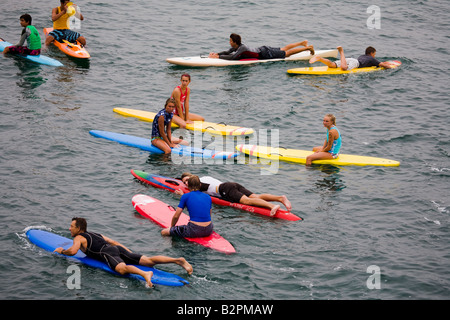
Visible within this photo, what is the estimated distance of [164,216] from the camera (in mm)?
13688

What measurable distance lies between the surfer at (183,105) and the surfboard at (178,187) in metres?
3.61

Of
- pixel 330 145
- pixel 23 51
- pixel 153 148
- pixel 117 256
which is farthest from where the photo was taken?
pixel 23 51

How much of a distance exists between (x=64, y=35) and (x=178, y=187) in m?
12.1

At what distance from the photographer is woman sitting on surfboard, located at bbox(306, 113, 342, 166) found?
1650 cm

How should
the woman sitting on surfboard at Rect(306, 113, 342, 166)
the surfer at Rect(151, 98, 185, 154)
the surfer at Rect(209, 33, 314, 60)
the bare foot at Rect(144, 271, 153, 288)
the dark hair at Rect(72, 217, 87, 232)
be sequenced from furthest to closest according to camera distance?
the surfer at Rect(209, 33, 314, 60) < the surfer at Rect(151, 98, 185, 154) < the woman sitting on surfboard at Rect(306, 113, 342, 166) < the dark hair at Rect(72, 217, 87, 232) < the bare foot at Rect(144, 271, 153, 288)

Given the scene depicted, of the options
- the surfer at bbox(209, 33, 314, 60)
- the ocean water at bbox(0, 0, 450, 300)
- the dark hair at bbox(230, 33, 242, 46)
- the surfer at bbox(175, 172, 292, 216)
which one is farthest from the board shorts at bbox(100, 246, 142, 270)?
the surfer at bbox(209, 33, 314, 60)

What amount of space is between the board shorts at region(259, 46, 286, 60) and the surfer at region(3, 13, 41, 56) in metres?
9.07

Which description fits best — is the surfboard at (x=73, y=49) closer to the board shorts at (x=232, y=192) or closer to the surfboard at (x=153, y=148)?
the surfboard at (x=153, y=148)

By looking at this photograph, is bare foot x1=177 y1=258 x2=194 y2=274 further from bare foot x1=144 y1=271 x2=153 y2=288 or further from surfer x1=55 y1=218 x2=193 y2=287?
bare foot x1=144 y1=271 x2=153 y2=288

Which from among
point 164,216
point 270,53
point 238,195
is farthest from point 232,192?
point 270,53

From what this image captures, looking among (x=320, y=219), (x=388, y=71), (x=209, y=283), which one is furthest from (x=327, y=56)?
(x=209, y=283)

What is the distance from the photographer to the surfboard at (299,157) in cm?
1688

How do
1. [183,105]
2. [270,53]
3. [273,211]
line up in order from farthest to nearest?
[270,53] < [183,105] < [273,211]

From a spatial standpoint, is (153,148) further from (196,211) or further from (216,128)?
(196,211)
